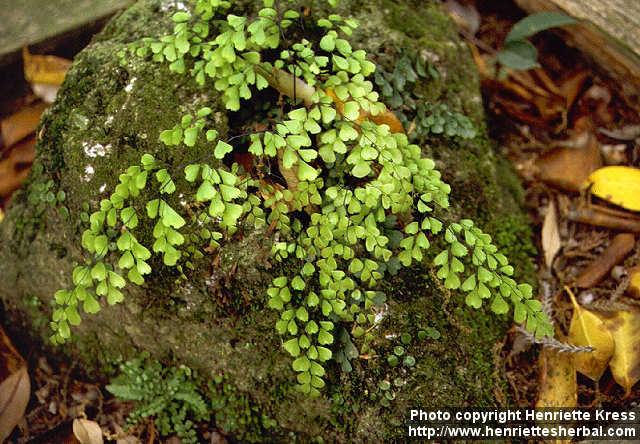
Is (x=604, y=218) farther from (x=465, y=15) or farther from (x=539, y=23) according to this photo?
(x=465, y=15)

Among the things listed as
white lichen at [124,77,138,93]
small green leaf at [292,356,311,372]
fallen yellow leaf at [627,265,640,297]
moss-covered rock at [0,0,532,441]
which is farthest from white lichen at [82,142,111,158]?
fallen yellow leaf at [627,265,640,297]

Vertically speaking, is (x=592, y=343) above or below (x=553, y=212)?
below

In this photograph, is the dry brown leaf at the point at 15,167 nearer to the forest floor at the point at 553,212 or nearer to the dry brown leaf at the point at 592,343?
the forest floor at the point at 553,212

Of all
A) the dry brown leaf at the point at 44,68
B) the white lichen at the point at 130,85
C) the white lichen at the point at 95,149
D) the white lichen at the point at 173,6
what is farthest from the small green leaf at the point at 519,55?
the dry brown leaf at the point at 44,68

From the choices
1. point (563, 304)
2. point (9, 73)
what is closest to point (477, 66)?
point (563, 304)

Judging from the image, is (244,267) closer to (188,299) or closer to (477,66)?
(188,299)

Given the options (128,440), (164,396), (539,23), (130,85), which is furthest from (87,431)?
(539,23)

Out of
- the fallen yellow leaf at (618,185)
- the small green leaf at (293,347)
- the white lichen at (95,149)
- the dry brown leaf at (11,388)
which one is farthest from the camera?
the fallen yellow leaf at (618,185)
